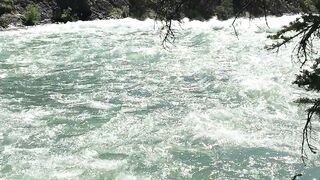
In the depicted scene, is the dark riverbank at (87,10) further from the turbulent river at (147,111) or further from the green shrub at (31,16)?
the turbulent river at (147,111)

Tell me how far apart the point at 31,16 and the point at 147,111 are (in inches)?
673

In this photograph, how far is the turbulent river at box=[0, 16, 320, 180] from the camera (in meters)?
10.4

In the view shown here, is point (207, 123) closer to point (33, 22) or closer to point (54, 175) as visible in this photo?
point (54, 175)

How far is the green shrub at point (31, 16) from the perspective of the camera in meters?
28.5

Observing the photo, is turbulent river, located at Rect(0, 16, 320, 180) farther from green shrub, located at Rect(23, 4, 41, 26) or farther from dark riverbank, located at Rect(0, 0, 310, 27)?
dark riverbank, located at Rect(0, 0, 310, 27)

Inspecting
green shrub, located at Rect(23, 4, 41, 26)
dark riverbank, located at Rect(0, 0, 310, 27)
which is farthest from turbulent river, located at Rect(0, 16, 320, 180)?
dark riverbank, located at Rect(0, 0, 310, 27)

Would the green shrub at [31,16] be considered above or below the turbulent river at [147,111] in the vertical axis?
above

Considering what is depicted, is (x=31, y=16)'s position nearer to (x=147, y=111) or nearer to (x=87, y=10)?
(x=87, y=10)

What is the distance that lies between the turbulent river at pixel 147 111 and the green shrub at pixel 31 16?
4396 mm

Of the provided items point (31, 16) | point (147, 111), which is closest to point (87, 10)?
point (31, 16)

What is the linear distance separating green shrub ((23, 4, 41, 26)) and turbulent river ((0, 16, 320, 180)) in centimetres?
440

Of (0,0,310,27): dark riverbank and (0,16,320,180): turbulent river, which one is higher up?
(0,0,310,27): dark riverbank

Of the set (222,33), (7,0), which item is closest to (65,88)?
(222,33)

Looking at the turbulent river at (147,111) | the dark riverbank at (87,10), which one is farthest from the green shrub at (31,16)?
the turbulent river at (147,111)
